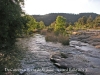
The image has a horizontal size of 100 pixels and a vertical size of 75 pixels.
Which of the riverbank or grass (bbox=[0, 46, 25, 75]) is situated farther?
the riverbank

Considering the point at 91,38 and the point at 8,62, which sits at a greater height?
the point at 8,62

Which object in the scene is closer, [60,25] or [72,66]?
[72,66]

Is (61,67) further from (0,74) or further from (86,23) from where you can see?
(86,23)

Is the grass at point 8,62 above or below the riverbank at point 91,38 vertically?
above

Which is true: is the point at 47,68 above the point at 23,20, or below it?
below

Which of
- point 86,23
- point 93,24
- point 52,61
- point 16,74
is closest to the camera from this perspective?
point 16,74

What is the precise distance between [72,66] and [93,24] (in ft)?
270

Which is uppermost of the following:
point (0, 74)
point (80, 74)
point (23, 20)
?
point (23, 20)

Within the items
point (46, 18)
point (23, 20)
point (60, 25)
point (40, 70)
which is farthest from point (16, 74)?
point (46, 18)

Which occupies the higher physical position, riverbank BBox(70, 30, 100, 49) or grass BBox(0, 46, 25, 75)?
grass BBox(0, 46, 25, 75)

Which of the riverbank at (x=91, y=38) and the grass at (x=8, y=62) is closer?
the grass at (x=8, y=62)

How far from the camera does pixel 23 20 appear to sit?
17500mm

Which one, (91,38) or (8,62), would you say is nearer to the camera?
(8,62)

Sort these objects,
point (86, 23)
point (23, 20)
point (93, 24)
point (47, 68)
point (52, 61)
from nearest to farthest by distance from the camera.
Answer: point (47, 68)
point (52, 61)
point (23, 20)
point (93, 24)
point (86, 23)
